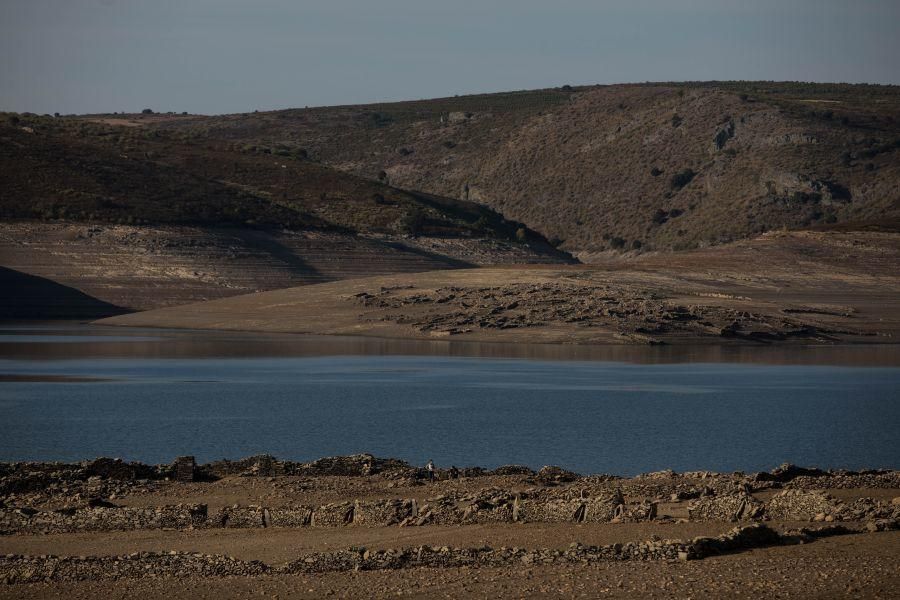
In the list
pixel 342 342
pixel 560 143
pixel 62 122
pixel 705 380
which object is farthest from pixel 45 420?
pixel 560 143

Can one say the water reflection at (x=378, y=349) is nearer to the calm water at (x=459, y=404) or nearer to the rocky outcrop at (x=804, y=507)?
the calm water at (x=459, y=404)

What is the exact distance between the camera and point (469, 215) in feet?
353

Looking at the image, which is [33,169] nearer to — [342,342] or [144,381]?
[342,342]

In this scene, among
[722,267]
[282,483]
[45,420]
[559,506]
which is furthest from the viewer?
[722,267]

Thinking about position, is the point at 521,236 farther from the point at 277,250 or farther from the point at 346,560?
the point at 346,560

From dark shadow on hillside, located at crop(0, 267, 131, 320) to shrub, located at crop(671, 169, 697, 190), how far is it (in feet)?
213

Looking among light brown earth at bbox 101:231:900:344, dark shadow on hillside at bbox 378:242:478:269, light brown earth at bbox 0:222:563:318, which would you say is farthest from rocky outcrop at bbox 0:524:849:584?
dark shadow on hillside at bbox 378:242:478:269

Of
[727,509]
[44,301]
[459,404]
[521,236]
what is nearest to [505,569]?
[727,509]

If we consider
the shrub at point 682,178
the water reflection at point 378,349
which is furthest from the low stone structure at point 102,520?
the shrub at point 682,178

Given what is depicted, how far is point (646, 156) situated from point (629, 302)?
72242mm

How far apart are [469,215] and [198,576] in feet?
315

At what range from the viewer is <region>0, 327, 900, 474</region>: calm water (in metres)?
25.0

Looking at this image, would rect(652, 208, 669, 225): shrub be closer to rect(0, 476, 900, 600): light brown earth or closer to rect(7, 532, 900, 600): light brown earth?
rect(0, 476, 900, 600): light brown earth

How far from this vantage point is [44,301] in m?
71.9
